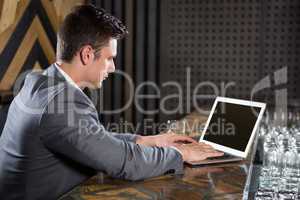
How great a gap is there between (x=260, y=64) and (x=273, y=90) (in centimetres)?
31

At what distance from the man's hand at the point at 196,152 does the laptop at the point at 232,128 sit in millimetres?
22

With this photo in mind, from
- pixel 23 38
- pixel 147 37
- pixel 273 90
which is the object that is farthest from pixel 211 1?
pixel 23 38

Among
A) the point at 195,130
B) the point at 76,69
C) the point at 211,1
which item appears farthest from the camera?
the point at 211,1

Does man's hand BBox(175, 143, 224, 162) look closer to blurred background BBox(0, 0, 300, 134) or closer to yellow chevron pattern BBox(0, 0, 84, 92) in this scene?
blurred background BBox(0, 0, 300, 134)

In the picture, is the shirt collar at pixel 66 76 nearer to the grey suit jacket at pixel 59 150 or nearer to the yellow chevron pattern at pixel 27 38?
the grey suit jacket at pixel 59 150

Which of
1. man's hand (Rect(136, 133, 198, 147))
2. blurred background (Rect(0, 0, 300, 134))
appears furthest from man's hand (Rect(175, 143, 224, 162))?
blurred background (Rect(0, 0, 300, 134))

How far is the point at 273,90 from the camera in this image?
4691mm

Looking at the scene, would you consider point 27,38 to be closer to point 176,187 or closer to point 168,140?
point 168,140

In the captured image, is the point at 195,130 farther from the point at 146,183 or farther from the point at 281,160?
the point at 146,183

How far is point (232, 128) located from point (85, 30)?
36.4 inches

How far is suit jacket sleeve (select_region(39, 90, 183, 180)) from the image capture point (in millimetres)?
1798

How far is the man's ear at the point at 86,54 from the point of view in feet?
6.59

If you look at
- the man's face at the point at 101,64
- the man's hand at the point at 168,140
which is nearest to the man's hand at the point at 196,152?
the man's hand at the point at 168,140

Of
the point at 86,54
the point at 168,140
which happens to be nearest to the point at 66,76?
the point at 86,54
